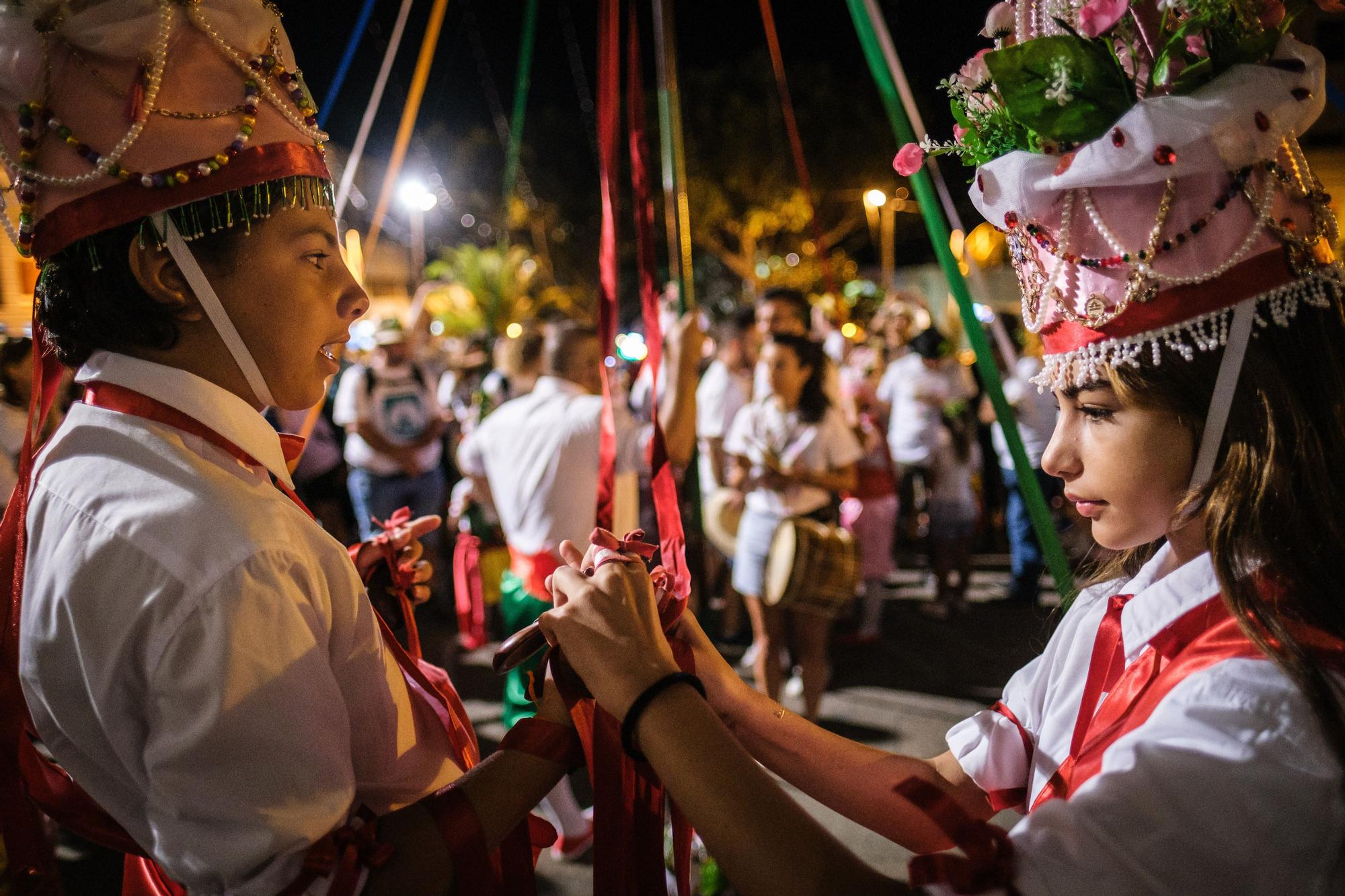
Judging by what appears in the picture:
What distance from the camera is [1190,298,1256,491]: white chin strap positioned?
1.20 m

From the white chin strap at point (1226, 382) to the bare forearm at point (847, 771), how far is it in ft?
2.49

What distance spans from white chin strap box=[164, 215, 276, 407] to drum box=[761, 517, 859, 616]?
293 cm

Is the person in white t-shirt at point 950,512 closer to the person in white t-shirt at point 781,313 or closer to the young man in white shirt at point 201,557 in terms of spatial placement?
the person in white t-shirt at point 781,313

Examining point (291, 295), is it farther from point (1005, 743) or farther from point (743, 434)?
point (743, 434)

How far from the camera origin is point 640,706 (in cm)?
119

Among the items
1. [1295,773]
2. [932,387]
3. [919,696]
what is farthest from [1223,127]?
[932,387]

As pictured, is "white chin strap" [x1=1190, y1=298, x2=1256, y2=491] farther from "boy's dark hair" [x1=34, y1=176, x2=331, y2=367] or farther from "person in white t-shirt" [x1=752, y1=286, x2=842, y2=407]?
"person in white t-shirt" [x1=752, y1=286, x2=842, y2=407]

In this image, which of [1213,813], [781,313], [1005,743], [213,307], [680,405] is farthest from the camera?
[781,313]

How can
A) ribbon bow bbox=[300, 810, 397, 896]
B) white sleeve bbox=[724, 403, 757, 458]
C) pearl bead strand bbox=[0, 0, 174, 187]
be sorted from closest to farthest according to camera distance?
ribbon bow bbox=[300, 810, 397, 896], pearl bead strand bbox=[0, 0, 174, 187], white sleeve bbox=[724, 403, 757, 458]

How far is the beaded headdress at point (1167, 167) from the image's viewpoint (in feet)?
3.81

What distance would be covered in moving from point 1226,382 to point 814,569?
2834 mm

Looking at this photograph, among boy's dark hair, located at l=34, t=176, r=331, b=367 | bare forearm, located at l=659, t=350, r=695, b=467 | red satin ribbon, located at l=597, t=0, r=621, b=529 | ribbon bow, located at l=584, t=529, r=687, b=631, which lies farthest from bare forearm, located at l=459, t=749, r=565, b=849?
bare forearm, located at l=659, t=350, r=695, b=467

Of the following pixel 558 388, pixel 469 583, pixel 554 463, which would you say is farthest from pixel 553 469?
pixel 469 583

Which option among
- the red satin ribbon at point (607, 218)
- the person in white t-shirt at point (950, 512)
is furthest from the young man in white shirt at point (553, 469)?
the person in white t-shirt at point (950, 512)
